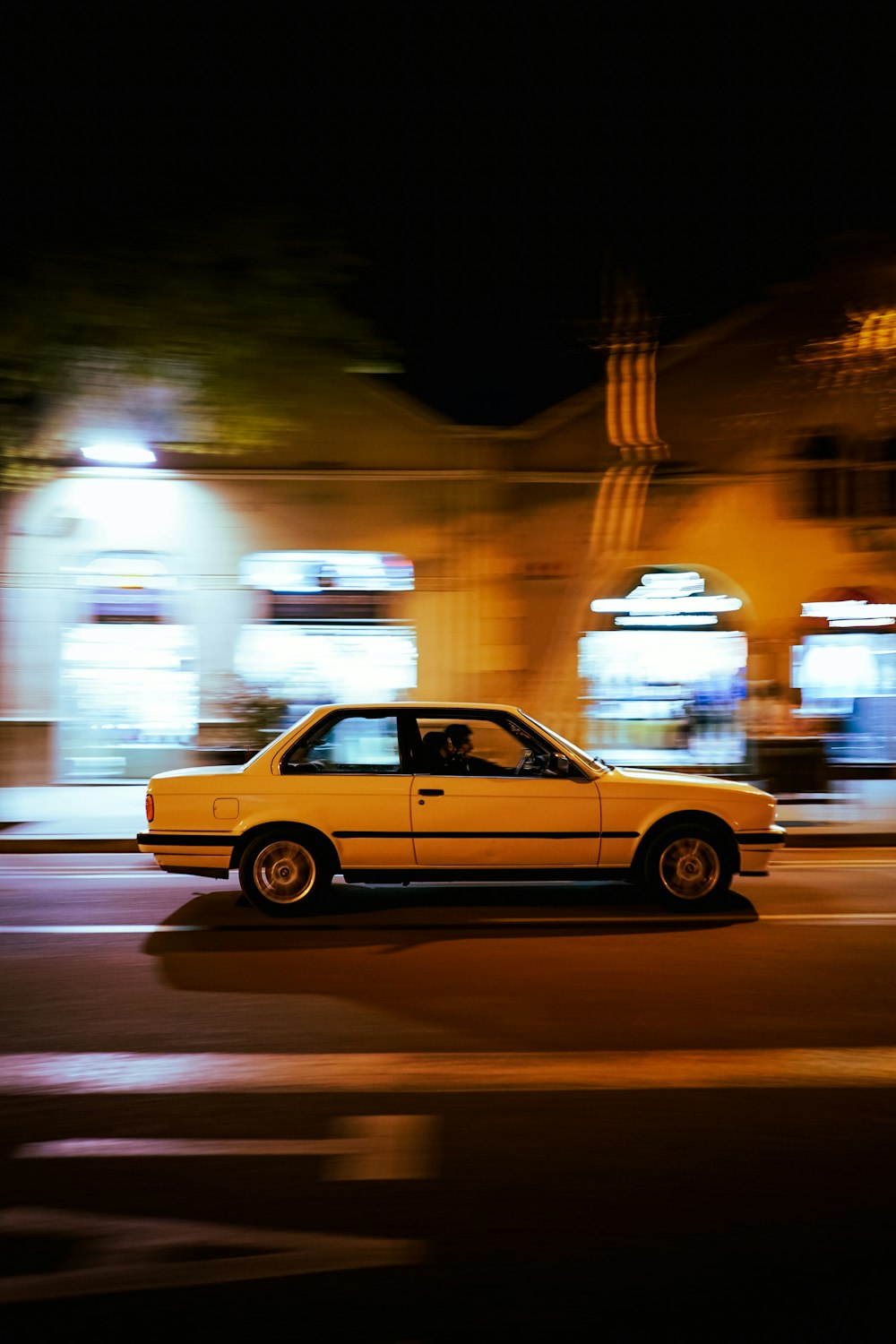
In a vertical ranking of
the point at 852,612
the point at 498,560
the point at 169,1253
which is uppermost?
the point at 498,560

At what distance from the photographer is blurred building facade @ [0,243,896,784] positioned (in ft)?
53.7

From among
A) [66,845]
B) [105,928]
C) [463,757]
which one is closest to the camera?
[105,928]

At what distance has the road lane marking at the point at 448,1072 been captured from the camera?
168 inches

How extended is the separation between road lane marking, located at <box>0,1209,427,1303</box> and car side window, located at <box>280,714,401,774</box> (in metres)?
4.36

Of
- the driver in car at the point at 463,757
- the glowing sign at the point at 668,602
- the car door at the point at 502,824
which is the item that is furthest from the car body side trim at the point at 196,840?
the glowing sign at the point at 668,602

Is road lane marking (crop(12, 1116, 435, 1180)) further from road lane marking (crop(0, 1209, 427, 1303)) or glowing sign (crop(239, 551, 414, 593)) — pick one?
glowing sign (crop(239, 551, 414, 593))

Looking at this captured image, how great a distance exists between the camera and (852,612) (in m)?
17.0

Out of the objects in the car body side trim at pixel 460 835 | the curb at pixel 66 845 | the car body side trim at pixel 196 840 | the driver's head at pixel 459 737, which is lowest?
the curb at pixel 66 845

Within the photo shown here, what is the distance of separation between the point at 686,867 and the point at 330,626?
999cm

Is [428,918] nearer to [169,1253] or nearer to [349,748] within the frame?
[349,748]

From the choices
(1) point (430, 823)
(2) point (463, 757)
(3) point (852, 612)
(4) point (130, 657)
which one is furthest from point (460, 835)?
(3) point (852, 612)

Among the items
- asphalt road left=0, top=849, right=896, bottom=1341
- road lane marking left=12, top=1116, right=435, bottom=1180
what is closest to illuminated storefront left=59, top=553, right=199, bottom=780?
asphalt road left=0, top=849, right=896, bottom=1341

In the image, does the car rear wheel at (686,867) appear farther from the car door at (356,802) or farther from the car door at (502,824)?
the car door at (356,802)

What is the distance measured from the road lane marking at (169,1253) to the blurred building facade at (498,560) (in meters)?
12.9
